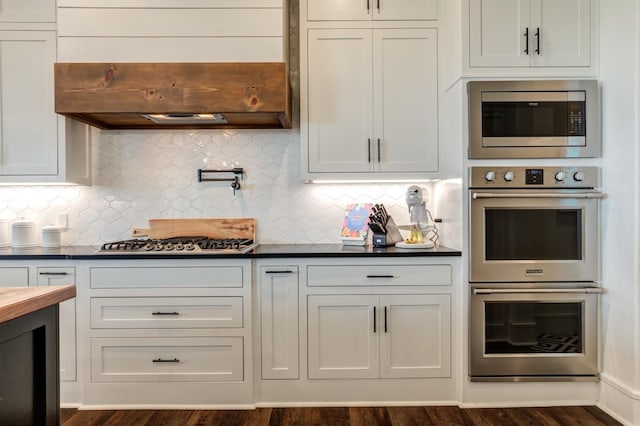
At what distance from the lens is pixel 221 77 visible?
233cm

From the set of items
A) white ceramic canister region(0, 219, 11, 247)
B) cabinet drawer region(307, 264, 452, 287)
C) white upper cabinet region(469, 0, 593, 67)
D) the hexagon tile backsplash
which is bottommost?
cabinet drawer region(307, 264, 452, 287)

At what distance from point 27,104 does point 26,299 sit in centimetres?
200

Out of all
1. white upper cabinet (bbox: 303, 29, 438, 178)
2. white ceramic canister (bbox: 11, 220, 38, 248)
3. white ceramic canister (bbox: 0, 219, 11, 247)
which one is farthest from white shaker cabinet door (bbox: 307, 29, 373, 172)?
white ceramic canister (bbox: 0, 219, 11, 247)

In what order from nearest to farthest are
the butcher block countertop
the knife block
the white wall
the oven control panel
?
the butcher block countertop < the white wall < the oven control panel < the knife block

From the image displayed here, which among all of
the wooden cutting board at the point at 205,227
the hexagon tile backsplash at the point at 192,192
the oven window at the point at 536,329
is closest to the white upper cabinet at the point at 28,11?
the hexagon tile backsplash at the point at 192,192

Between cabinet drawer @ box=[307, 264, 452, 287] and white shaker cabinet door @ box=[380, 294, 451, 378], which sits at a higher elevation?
cabinet drawer @ box=[307, 264, 452, 287]

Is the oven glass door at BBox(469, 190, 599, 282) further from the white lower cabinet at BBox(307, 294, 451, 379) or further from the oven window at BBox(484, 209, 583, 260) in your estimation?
the white lower cabinet at BBox(307, 294, 451, 379)

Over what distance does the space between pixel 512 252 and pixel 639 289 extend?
0.63 meters

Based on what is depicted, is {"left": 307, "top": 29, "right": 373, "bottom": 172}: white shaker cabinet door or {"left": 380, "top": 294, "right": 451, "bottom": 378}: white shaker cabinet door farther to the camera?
{"left": 307, "top": 29, "right": 373, "bottom": 172}: white shaker cabinet door

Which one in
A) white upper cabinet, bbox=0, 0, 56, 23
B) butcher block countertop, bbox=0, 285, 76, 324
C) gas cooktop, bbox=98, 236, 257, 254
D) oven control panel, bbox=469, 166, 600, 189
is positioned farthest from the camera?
white upper cabinet, bbox=0, 0, 56, 23

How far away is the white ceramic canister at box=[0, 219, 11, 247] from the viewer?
9.12 ft

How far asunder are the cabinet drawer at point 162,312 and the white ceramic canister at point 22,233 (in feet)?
2.82

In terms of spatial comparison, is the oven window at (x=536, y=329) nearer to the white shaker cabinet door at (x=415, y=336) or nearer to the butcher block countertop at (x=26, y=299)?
the white shaker cabinet door at (x=415, y=336)

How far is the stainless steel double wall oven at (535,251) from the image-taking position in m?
2.29
